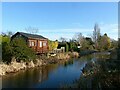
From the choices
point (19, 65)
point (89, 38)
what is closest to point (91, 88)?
point (19, 65)

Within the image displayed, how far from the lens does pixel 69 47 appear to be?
167ft

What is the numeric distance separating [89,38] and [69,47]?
19794mm

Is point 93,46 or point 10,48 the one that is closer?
point 10,48

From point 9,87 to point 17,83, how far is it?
4.13ft

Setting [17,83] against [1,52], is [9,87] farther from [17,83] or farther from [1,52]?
[1,52]

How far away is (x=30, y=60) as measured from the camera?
25484mm

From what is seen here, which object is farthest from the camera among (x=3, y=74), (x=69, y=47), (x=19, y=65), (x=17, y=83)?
(x=69, y=47)

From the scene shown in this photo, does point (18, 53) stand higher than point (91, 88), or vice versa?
point (18, 53)

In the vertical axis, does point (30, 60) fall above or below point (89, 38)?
below

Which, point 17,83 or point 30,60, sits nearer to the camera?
point 17,83

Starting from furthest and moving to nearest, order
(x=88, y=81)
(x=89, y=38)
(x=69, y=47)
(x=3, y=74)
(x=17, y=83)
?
(x=89, y=38) → (x=69, y=47) → (x=3, y=74) → (x=17, y=83) → (x=88, y=81)

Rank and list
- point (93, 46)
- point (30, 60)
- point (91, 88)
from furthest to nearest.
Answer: point (93, 46) → point (30, 60) → point (91, 88)

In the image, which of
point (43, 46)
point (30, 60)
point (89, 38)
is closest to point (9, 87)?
point (30, 60)

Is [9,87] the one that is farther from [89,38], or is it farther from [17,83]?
[89,38]
